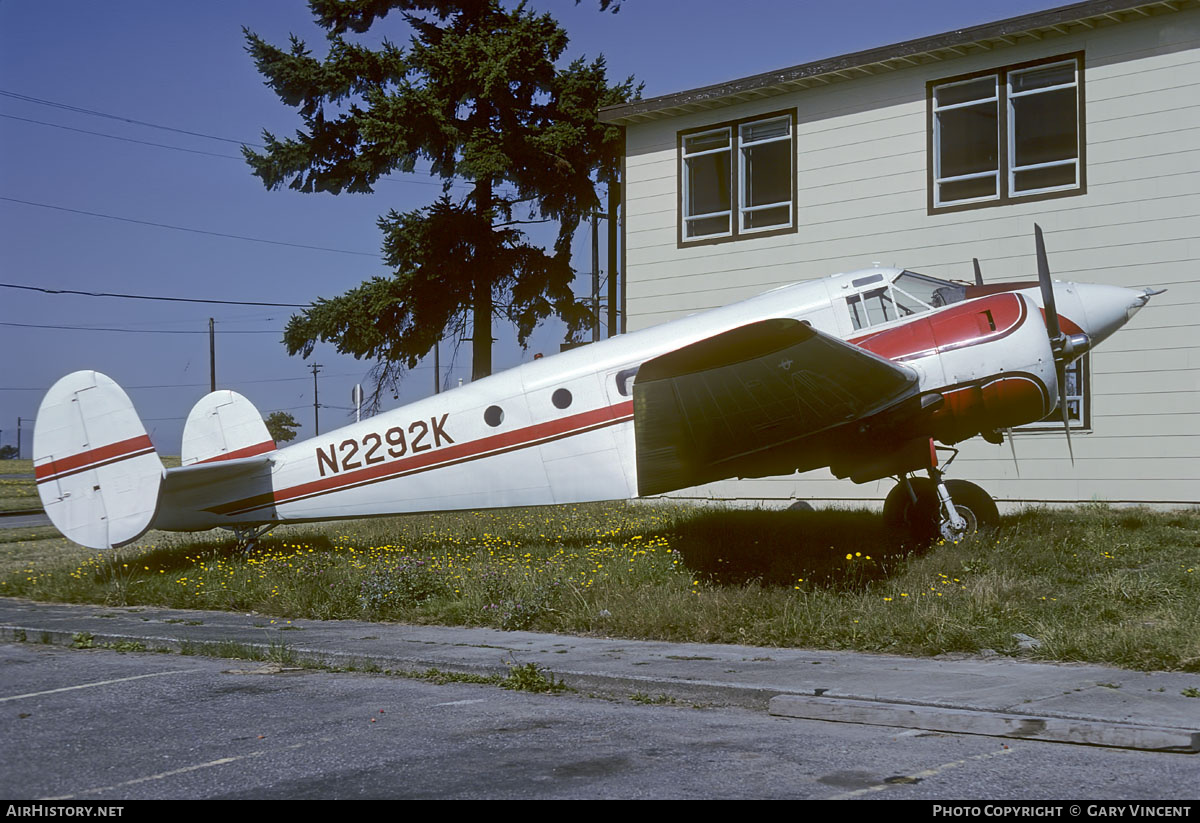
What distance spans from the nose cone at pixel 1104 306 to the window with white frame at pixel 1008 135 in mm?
5159

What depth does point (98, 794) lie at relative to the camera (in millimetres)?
5281

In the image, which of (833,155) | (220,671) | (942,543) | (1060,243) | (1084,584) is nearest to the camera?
(220,671)

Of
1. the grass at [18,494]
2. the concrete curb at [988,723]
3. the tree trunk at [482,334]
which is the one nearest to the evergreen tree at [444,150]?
the tree trunk at [482,334]

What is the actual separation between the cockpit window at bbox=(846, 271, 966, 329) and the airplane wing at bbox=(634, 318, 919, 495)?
1.10 meters

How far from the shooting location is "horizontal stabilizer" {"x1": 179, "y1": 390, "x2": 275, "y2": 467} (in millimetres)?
15078

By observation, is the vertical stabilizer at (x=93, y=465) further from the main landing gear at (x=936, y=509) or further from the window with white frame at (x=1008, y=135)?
the window with white frame at (x=1008, y=135)

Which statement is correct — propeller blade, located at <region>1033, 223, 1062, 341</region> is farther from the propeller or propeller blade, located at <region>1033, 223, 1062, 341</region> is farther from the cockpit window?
the cockpit window

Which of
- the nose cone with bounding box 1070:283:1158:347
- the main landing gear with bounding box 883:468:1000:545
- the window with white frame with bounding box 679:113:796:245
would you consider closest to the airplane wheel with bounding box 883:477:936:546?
the main landing gear with bounding box 883:468:1000:545

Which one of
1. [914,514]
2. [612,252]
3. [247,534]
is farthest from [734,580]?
[612,252]

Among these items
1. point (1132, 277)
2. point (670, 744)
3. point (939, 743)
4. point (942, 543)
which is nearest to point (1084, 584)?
point (942, 543)

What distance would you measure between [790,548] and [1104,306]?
4.55 metres

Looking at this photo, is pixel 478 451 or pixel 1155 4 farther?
pixel 1155 4

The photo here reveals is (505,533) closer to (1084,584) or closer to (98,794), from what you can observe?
(1084,584)
